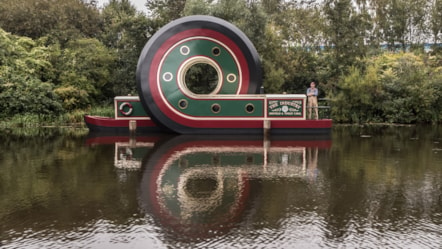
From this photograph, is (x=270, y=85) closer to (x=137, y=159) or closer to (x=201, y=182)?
(x=137, y=159)

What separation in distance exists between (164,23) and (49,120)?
24.7 ft

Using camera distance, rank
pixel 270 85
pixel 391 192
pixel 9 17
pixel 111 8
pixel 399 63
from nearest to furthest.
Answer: pixel 391 192
pixel 270 85
pixel 399 63
pixel 9 17
pixel 111 8

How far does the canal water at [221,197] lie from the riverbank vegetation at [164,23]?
11027 millimetres

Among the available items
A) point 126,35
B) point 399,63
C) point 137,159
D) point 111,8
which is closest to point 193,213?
point 137,159

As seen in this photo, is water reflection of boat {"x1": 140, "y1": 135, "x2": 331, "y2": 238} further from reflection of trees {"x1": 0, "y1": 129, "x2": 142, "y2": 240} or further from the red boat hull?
the red boat hull

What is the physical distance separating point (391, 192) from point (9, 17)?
85.4ft

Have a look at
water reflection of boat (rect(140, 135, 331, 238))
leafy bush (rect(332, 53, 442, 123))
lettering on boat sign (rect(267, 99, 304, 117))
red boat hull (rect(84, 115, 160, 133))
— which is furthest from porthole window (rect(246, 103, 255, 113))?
leafy bush (rect(332, 53, 442, 123))

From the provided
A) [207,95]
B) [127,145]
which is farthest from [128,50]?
[127,145]

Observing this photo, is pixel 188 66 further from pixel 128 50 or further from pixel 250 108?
pixel 128 50

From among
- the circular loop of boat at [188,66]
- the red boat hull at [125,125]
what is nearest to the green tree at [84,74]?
the red boat hull at [125,125]

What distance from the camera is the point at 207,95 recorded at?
1631cm

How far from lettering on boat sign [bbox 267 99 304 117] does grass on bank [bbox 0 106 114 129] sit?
905cm

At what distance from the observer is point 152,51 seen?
1622cm

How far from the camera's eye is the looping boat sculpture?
16.2 meters
